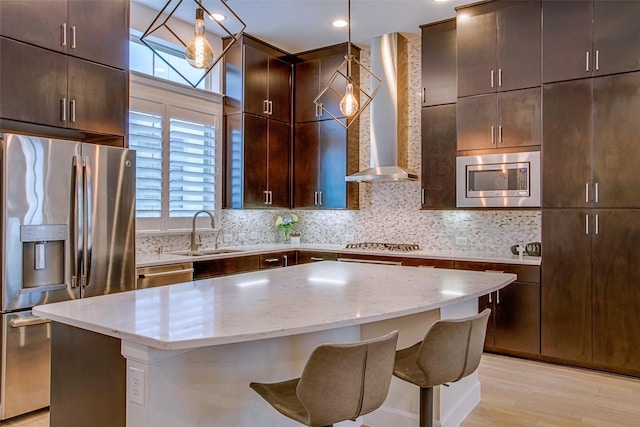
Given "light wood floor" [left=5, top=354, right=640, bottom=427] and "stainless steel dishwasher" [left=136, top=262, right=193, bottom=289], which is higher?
"stainless steel dishwasher" [left=136, top=262, right=193, bottom=289]

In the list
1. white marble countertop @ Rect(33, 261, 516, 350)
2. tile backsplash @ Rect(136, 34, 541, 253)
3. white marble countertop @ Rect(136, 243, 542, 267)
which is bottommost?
white marble countertop @ Rect(33, 261, 516, 350)

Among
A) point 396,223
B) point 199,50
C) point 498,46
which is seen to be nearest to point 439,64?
point 498,46

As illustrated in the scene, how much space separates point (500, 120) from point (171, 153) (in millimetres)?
3158

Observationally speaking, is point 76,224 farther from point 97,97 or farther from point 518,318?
point 518,318

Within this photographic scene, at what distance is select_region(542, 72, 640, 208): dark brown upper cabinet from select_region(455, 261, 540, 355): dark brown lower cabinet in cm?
67

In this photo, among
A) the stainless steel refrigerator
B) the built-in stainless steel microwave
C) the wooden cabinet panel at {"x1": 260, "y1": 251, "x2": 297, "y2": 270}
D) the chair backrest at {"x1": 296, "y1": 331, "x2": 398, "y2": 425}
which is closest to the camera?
the chair backrest at {"x1": 296, "y1": 331, "x2": 398, "y2": 425}

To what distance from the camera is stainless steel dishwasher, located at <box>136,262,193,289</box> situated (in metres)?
3.57

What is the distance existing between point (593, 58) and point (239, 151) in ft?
11.2

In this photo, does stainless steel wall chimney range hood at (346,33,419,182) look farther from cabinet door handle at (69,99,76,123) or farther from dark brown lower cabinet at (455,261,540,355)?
cabinet door handle at (69,99,76,123)

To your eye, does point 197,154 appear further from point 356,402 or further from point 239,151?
point 356,402

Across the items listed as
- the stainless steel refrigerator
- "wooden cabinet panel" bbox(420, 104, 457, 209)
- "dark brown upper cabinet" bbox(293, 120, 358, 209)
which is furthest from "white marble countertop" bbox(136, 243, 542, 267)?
"dark brown upper cabinet" bbox(293, 120, 358, 209)

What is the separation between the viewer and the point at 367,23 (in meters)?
4.64

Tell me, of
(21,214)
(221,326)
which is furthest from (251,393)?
(21,214)

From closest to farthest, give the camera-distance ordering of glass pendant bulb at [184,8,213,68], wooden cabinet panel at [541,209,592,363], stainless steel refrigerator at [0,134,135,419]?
glass pendant bulb at [184,8,213,68] → stainless steel refrigerator at [0,134,135,419] → wooden cabinet panel at [541,209,592,363]
